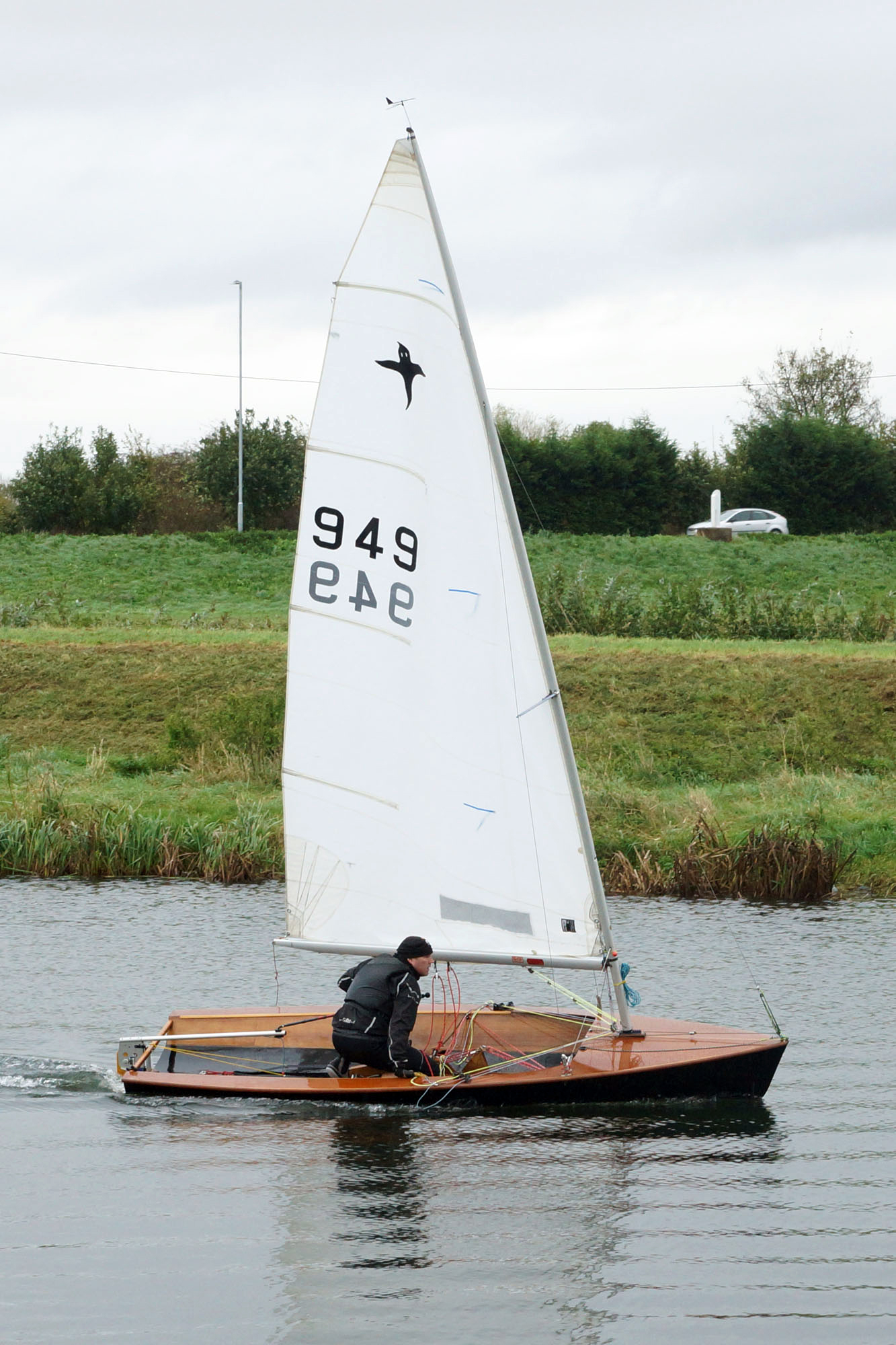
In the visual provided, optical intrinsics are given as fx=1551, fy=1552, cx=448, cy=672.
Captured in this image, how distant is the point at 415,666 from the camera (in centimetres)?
1188

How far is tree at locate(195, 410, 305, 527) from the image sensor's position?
2202 inches

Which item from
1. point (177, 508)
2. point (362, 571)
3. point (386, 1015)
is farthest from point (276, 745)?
point (177, 508)

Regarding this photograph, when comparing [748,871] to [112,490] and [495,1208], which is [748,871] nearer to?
[495,1208]

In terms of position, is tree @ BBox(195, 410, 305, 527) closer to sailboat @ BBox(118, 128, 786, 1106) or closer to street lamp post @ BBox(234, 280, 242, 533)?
street lamp post @ BBox(234, 280, 242, 533)

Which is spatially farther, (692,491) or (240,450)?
(692,491)

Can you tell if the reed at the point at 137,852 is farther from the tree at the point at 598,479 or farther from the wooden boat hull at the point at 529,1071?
the tree at the point at 598,479

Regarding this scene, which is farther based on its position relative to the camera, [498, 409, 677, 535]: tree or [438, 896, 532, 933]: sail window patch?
[498, 409, 677, 535]: tree

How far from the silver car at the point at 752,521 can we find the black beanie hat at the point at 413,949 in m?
41.2

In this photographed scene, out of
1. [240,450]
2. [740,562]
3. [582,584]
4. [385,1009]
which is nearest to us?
[385,1009]

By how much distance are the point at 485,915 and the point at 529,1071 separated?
4.06ft

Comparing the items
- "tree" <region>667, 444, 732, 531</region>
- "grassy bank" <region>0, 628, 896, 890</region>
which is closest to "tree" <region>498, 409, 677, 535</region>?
"tree" <region>667, 444, 732, 531</region>

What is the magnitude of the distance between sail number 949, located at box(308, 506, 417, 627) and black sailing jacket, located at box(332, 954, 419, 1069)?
2677mm

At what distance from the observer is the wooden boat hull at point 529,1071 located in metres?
11.6

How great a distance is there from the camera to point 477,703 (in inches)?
466
